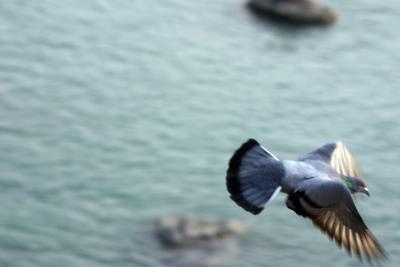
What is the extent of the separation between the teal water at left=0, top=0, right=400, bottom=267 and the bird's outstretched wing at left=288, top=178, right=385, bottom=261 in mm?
12950

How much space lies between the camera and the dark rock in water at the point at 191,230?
25812mm

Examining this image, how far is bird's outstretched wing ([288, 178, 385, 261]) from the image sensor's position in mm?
12312

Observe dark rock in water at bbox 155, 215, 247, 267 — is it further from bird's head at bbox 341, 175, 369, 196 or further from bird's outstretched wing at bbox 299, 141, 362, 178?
bird's head at bbox 341, 175, 369, 196

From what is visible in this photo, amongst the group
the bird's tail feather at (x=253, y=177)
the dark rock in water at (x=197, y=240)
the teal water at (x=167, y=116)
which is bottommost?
the bird's tail feather at (x=253, y=177)

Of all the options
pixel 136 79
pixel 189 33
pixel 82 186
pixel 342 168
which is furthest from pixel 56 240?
pixel 342 168

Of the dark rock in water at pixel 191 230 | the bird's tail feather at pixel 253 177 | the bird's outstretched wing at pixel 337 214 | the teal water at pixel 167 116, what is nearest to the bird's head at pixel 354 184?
the bird's outstretched wing at pixel 337 214

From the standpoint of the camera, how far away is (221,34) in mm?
35406

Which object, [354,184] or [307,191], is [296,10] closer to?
[354,184]

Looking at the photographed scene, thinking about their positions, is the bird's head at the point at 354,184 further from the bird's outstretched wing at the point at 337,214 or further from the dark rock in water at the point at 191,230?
the dark rock in water at the point at 191,230

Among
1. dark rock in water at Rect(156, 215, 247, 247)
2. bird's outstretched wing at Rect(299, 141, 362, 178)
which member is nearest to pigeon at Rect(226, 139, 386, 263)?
bird's outstretched wing at Rect(299, 141, 362, 178)

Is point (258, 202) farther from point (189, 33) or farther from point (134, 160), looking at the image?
point (189, 33)

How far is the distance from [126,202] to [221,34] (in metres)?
9.36

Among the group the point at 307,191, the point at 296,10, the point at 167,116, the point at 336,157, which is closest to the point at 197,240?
the point at 167,116

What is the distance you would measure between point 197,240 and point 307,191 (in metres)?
13.7
